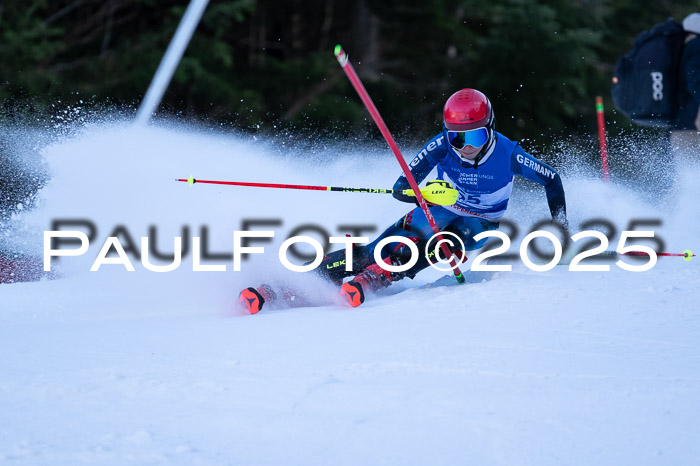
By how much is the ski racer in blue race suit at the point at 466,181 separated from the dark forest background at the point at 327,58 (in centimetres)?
670

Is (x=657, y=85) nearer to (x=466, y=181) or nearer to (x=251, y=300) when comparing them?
(x=466, y=181)

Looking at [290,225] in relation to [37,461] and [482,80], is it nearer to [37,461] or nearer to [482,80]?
[37,461]

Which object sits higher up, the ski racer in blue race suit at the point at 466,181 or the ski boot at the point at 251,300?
the ski racer in blue race suit at the point at 466,181

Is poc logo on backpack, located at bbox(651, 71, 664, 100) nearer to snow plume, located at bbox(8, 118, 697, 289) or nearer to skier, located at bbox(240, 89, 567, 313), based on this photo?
snow plume, located at bbox(8, 118, 697, 289)

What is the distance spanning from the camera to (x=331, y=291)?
4.57m

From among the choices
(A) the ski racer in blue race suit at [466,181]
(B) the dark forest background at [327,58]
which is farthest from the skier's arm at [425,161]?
(B) the dark forest background at [327,58]

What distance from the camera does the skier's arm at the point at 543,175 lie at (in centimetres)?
463

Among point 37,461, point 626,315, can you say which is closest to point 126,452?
point 37,461

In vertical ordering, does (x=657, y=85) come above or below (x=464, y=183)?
above

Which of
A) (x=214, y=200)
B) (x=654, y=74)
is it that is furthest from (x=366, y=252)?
(x=654, y=74)

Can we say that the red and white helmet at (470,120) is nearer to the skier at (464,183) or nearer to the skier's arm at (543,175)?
the skier at (464,183)

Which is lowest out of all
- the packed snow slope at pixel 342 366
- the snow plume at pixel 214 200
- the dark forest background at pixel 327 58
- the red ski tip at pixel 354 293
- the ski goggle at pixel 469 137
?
the packed snow slope at pixel 342 366

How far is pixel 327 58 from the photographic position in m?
12.8

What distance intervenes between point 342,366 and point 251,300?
138cm
